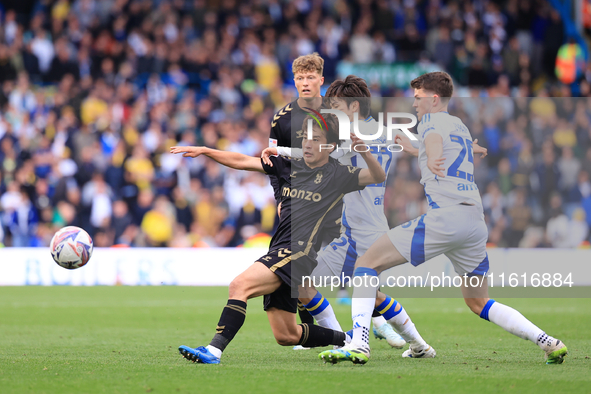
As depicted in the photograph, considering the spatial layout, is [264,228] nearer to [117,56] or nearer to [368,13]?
[117,56]

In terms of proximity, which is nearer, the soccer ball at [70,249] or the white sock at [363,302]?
the white sock at [363,302]

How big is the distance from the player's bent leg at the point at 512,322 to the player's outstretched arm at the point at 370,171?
109 centimetres

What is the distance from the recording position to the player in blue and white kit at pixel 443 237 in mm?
5727

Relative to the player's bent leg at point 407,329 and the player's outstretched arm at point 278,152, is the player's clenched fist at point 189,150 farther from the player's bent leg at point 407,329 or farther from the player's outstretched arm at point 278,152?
the player's bent leg at point 407,329

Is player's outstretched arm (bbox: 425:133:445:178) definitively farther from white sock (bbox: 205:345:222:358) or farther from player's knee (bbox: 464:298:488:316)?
white sock (bbox: 205:345:222:358)

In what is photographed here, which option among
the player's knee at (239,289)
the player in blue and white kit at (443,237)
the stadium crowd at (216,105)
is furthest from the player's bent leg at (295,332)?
the stadium crowd at (216,105)

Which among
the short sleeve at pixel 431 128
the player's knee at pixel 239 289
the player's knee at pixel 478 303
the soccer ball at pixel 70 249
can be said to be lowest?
the player's knee at pixel 478 303

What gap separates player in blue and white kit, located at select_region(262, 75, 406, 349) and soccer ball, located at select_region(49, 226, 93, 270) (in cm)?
235

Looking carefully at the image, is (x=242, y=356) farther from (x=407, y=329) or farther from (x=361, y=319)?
(x=407, y=329)

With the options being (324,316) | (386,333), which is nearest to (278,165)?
(324,316)

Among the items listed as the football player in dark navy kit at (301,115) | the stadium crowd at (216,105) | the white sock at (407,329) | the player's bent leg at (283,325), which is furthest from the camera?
the stadium crowd at (216,105)

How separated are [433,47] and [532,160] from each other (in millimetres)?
6425

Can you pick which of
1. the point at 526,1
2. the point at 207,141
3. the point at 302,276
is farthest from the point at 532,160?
the point at 302,276

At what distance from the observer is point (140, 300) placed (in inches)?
495
